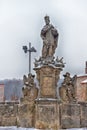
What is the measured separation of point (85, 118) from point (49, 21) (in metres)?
4.92

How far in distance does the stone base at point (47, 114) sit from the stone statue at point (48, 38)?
2.17 m

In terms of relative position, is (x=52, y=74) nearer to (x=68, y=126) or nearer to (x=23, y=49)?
(x=68, y=126)

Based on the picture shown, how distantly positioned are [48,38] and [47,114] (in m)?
3.53

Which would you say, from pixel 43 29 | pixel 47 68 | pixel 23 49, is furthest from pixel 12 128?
pixel 23 49

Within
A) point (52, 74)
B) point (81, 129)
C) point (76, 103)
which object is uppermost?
point (52, 74)

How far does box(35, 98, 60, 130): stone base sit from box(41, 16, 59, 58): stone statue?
2168 millimetres

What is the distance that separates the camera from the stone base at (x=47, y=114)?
1441 centimetres

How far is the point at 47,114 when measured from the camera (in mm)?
14453

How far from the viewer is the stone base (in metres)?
14.4

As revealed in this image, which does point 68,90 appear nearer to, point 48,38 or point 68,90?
point 68,90

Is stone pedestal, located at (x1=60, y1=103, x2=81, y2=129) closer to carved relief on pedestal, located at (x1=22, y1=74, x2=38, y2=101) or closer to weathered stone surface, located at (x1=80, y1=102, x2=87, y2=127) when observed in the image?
weathered stone surface, located at (x1=80, y1=102, x2=87, y2=127)

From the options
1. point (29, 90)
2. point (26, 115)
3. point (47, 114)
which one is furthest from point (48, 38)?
point (26, 115)

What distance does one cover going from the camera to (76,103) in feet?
50.9

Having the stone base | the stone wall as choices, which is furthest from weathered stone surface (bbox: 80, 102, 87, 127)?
the stone base
